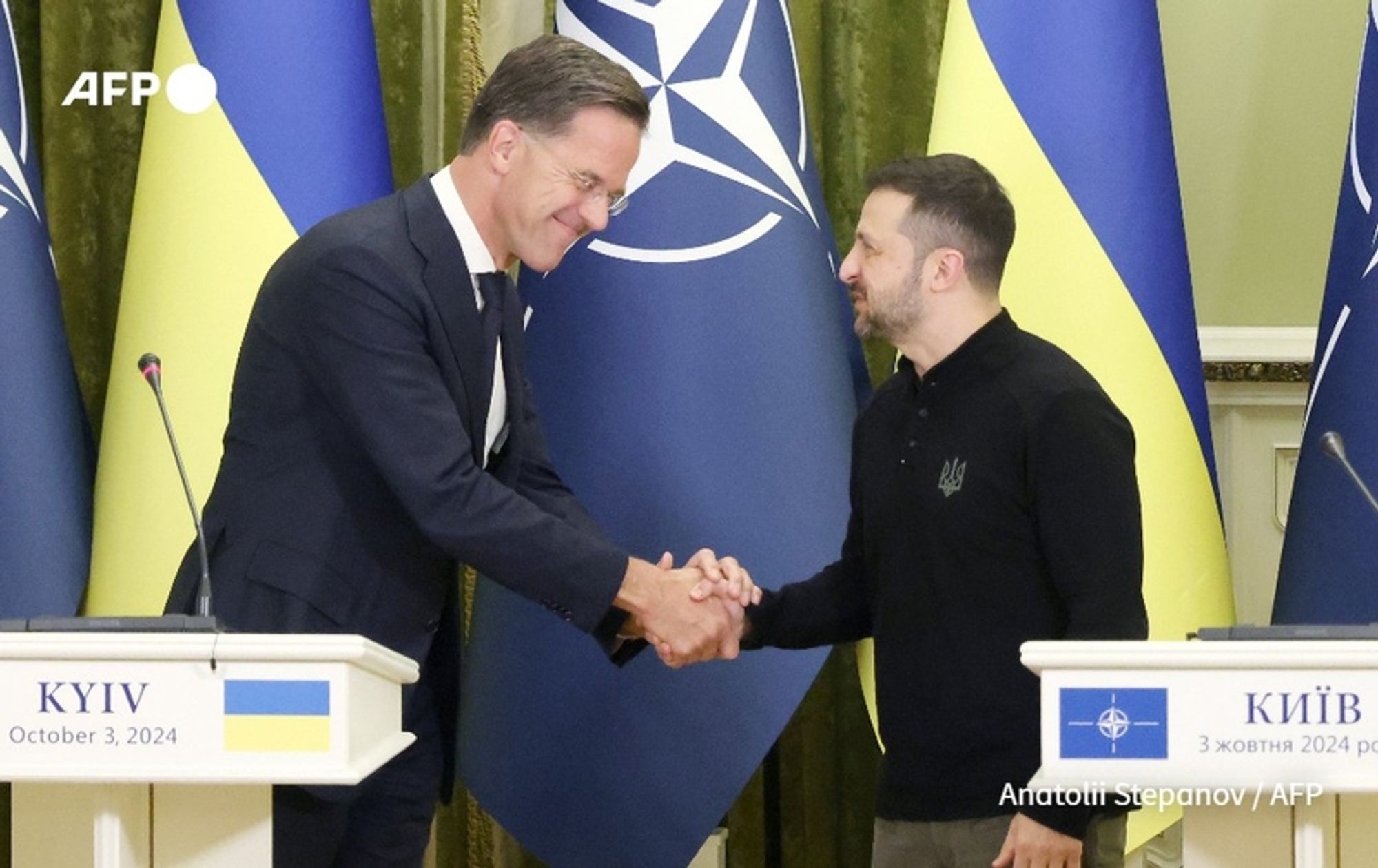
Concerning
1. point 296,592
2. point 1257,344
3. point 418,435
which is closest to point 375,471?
point 418,435

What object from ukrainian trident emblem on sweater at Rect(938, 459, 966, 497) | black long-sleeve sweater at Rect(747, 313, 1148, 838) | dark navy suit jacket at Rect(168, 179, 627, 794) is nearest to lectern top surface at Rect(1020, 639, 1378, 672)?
black long-sleeve sweater at Rect(747, 313, 1148, 838)

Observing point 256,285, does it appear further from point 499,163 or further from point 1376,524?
point 1376,524

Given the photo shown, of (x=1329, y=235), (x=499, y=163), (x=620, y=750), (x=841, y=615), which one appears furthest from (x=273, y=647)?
(x=1329, y=235)

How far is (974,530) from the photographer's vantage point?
95.8 inches

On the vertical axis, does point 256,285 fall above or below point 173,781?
above

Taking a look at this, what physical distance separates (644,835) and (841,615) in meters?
0.68

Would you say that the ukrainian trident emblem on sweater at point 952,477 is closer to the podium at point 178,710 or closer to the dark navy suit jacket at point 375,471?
the dark navy suit jacket at point 375,471

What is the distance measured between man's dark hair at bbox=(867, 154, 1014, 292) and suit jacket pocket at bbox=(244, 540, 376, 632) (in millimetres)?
985

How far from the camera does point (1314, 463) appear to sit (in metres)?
3.23

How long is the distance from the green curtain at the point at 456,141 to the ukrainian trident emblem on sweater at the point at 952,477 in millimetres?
1477

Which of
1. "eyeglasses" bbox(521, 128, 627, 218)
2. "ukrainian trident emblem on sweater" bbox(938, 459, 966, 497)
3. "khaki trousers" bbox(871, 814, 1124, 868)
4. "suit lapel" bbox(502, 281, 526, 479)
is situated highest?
"eyeglasses" bbox(521, 128, 627, 218)

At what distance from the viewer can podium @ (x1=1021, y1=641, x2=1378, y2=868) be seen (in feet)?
5.87

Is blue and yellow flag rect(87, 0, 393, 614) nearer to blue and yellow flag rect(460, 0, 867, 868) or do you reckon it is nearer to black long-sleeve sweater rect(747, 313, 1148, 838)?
blue and yellow flag rect(460, 0, 867, 868)

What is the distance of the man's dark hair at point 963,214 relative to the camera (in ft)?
8.58
